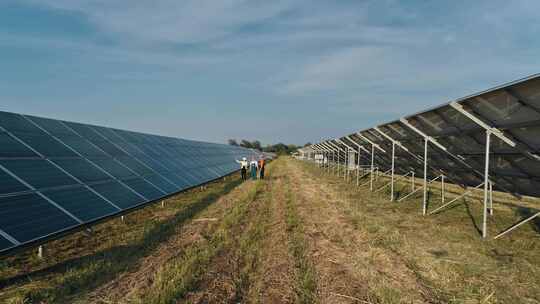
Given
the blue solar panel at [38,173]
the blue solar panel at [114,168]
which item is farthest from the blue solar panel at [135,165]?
the blue solar panel at [38,173]

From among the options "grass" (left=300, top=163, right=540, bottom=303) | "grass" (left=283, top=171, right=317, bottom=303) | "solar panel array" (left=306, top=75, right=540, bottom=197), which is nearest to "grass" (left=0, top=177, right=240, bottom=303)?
"grass" (left=283, top=171, right=317, bottom=303)

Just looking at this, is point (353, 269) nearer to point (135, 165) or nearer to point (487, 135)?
point (487, 135)

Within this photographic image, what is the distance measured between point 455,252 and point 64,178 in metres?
11.0

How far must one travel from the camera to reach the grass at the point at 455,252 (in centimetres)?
566

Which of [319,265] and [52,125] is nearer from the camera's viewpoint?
[319,265]

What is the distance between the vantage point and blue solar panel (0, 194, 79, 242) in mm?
6160

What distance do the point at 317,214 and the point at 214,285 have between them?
24.4 ft

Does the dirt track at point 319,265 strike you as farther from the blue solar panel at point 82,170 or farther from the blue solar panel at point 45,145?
the blue solar panel at point 45,145

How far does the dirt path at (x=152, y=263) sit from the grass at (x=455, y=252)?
431 cm

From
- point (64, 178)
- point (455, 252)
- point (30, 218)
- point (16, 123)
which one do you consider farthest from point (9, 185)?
point (455, 252)

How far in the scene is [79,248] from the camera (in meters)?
8.13

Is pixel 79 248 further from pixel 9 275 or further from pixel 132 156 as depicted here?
pixel 132 156

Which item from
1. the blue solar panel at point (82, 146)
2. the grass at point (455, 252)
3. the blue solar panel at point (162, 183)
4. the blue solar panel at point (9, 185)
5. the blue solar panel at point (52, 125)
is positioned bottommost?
the grass at point (455, 252)

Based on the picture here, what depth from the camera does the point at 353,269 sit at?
671 centimetres
